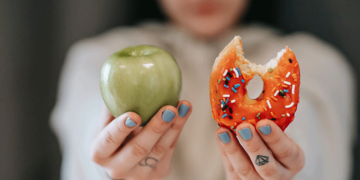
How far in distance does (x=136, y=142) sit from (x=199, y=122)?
2.09ft

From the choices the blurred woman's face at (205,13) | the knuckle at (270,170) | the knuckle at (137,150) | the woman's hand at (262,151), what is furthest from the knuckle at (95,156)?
the blurred woman's face at (205,13)

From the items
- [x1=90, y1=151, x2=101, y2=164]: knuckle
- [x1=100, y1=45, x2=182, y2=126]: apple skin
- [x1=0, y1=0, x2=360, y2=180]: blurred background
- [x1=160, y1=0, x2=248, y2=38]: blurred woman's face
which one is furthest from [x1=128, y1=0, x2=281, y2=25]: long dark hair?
[x1=90, y1=151, x2=101, y2=164]: knuckle

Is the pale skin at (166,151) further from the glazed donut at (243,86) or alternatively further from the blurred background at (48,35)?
the blurred background at (48,35)

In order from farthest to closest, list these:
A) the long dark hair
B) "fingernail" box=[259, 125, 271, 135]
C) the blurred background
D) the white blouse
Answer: the blurred background < the long dark hair < the white blouse < "fingernail" box=[259, 125, 271, 135]

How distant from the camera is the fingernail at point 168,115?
0.71 metres

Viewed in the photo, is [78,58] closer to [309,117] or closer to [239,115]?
[239,115]

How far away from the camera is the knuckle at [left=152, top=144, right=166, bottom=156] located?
84cm

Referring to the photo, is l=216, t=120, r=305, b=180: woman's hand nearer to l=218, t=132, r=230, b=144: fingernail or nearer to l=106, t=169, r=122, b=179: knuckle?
l=218, t=132, r=230, b=144: fingernail

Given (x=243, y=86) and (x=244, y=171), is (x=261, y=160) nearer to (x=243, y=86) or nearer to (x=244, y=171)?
(x=244, y=171)

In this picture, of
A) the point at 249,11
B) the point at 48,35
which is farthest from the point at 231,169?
the point at 48,35

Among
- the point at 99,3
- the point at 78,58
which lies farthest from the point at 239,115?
the point at 99,3

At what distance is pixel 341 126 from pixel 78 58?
1441 millimetres

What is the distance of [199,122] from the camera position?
1358 mm

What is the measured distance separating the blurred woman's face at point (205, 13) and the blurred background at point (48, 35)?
15.4 inches
